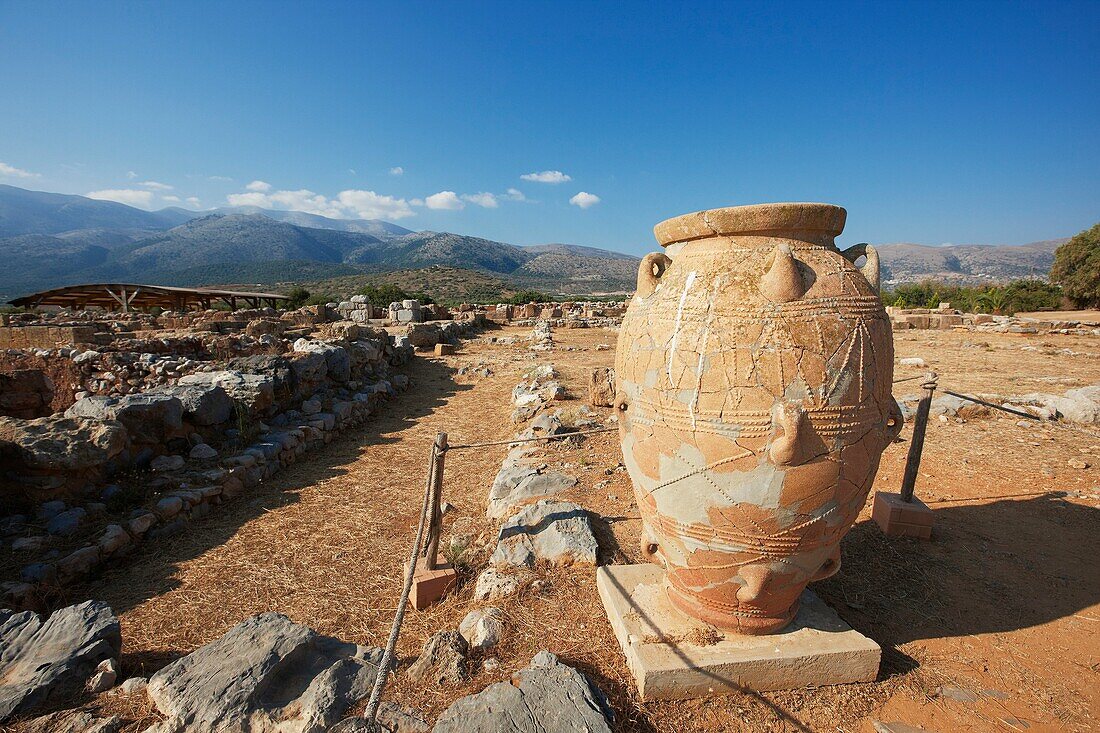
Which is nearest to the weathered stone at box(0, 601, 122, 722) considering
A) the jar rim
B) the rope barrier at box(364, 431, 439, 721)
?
the rope barrier at box(364, 431, 439, 721)

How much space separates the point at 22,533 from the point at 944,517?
821cm

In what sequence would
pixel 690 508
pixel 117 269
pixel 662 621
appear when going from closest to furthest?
pixel 690 508 < pixel 662 621 < pixel 117 269

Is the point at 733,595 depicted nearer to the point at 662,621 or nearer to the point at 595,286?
the point at 662,621

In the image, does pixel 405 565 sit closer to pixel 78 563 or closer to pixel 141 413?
pixel 78 563

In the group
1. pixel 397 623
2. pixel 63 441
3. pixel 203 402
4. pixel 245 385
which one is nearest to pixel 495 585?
pixel 397 623

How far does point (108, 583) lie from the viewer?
389 centimetres

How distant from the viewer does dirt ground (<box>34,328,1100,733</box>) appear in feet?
8.24

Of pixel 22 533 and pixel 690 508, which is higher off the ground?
pixel 690 508

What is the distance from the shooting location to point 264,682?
2354 mm

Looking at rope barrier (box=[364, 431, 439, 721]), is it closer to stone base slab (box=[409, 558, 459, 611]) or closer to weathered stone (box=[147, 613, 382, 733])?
weathered stone (box=[147, 613, 382, 733])

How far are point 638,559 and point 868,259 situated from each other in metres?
2.67

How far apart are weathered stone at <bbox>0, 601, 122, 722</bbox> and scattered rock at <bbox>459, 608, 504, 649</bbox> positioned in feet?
6.51

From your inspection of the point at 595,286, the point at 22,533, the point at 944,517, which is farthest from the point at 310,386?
the point at 595,286

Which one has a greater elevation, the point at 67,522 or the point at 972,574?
the point at 972,574
